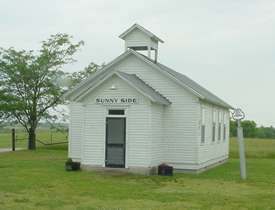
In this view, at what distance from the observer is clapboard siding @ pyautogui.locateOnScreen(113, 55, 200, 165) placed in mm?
Result: 25500

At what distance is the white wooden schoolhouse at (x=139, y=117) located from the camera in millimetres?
23641

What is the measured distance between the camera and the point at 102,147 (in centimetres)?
2411

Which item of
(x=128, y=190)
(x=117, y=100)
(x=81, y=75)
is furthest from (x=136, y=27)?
(x=81, y=75)

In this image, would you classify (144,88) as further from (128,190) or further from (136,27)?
(128,190)

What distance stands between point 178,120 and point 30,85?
17858mm

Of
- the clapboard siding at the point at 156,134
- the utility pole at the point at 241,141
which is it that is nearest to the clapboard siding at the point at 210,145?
the clapboard siding at the point at 156,134

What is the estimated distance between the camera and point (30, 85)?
40.9 meters

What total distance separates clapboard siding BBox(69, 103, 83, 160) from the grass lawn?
2.40 m

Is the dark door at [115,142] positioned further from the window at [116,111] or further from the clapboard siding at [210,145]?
the clapboard siding at [210,145]

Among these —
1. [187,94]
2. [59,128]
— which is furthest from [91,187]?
[59,128]

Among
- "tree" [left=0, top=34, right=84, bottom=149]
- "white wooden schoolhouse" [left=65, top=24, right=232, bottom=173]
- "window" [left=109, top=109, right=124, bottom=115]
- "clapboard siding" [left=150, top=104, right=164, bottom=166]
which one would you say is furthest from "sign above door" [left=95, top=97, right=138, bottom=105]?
"tree" [left=0, top=34, right=84, bottom=149]

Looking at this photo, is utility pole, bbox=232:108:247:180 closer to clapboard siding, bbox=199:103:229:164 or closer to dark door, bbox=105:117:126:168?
clapboard siding, bbox=199:103:229:164

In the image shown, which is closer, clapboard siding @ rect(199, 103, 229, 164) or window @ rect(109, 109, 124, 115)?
window @ rect(109, 109, 124, 115)

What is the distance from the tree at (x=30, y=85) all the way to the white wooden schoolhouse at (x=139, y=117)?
41.1 feet
